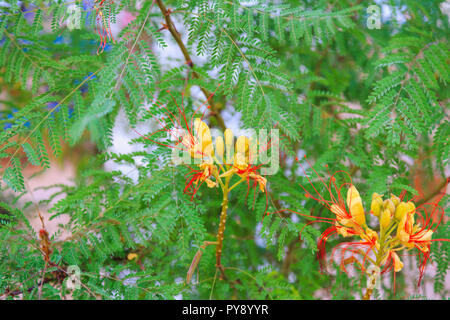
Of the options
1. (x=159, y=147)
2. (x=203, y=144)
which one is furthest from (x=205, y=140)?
(x=159, y=147)

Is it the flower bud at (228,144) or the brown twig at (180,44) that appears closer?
the flower bud at (228,144)

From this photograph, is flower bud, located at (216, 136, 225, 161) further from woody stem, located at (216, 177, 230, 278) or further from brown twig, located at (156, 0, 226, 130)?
brown twig, located at (156, 0, 226, 130)

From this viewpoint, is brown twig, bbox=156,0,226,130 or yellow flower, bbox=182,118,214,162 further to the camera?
brown twig, bbox=156,0,226,130

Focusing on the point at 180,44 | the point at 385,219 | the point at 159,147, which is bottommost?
the point at 385,219

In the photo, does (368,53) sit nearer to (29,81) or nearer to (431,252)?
(431,252)

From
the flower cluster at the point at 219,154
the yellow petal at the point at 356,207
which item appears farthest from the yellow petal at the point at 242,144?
the yellow petal at the point at 356,207

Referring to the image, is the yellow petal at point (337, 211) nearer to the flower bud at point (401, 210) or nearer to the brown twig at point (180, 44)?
the flower bud at point (401, 210)

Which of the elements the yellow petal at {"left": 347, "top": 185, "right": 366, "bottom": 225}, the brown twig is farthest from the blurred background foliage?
the yellow petal at {"left": 347, "top": 185, "right": 366, "bottom": 225}

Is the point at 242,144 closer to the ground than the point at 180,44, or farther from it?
closer to the ground

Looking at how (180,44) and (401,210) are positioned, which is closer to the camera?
(401,210)

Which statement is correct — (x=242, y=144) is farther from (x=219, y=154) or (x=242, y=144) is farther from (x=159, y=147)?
(x=159, y=147)

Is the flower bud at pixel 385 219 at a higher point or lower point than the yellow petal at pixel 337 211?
lower

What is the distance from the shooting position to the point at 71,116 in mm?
533

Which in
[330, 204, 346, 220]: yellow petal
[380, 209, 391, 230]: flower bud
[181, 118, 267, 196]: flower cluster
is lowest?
[380, 209, 391, 230]: flower bud
